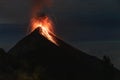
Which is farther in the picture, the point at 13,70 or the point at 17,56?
the point at 17,56

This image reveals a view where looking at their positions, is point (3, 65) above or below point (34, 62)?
below

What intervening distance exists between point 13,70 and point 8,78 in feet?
33.3

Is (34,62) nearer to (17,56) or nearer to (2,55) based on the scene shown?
(17,56)

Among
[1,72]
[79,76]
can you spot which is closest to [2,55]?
[1,72]

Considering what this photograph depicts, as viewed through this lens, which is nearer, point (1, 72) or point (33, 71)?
point (1, 72)

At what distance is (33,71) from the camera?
180875mm

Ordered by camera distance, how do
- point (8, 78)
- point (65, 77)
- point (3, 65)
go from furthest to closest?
1. point (65, 77)
2. point (3, 65)
3. point (8, 78)

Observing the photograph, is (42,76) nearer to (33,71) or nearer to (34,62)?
(33,71)

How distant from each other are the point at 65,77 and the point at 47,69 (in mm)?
6517

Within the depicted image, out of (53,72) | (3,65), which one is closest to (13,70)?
(3,65)

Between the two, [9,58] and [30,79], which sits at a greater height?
[9,58]

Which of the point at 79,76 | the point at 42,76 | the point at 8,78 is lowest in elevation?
the point at 8,78

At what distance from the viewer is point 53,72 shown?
196125 millimetres

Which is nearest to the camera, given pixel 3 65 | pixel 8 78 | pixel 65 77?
pixel 8 78
